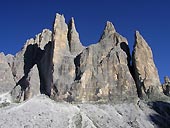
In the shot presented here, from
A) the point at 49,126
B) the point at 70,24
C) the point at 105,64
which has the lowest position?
the point at 49,126

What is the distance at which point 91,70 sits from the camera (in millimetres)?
106312

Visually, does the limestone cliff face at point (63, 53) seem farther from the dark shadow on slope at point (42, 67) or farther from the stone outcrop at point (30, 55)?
the stone outcrop at point (30, 55)

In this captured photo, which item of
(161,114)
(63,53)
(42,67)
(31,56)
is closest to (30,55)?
(31,56)

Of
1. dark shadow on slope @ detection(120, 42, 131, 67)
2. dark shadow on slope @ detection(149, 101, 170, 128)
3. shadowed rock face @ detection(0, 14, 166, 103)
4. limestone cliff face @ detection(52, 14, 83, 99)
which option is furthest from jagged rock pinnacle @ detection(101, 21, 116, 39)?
dark shadow on slope @ detection(149, 101, 170, 128)

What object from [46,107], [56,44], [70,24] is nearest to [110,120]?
[46,107]

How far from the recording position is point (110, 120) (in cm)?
8881

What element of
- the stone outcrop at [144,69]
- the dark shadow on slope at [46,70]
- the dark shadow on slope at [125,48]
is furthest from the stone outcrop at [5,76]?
the stone outcrop at [144,69]

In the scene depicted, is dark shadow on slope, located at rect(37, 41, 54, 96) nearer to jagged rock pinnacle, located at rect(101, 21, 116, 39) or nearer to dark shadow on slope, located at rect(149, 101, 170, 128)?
jagged rock pinnacle, located at rect(101, 21, 116, 39)

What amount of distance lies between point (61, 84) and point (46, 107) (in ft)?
48.8

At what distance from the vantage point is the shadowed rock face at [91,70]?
10338 cm

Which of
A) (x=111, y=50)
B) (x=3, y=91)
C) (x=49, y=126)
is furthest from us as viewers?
(x=3, y=91)

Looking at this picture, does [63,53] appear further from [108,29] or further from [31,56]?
[31,56]

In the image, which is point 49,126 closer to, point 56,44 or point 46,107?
point 46,107

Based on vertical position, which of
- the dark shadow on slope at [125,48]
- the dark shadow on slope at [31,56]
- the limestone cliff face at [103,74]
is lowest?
the limestone cliff face at [103,74]
